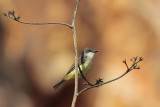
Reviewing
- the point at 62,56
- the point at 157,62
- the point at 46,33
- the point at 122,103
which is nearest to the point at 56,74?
the point at 62,56

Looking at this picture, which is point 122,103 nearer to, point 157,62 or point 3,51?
point 157,62

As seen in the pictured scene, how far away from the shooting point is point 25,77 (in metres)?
5.60

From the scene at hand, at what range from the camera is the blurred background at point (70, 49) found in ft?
18.1

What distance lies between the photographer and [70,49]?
220 inches

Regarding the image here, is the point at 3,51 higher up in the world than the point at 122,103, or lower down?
higher up

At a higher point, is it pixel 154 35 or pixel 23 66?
pixel 154 35

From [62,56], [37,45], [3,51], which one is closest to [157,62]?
[62,56]

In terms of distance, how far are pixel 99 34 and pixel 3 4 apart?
159 centimetres

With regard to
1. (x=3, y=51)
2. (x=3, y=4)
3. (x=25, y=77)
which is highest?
(x=3, y=4)

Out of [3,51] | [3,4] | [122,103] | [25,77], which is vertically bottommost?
[122,103]

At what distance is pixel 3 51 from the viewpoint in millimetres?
5590

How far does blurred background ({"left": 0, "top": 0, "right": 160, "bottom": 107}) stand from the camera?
5.52m

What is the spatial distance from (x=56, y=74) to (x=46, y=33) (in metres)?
0.65

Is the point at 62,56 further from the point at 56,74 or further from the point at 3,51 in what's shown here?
the point at 3,51
